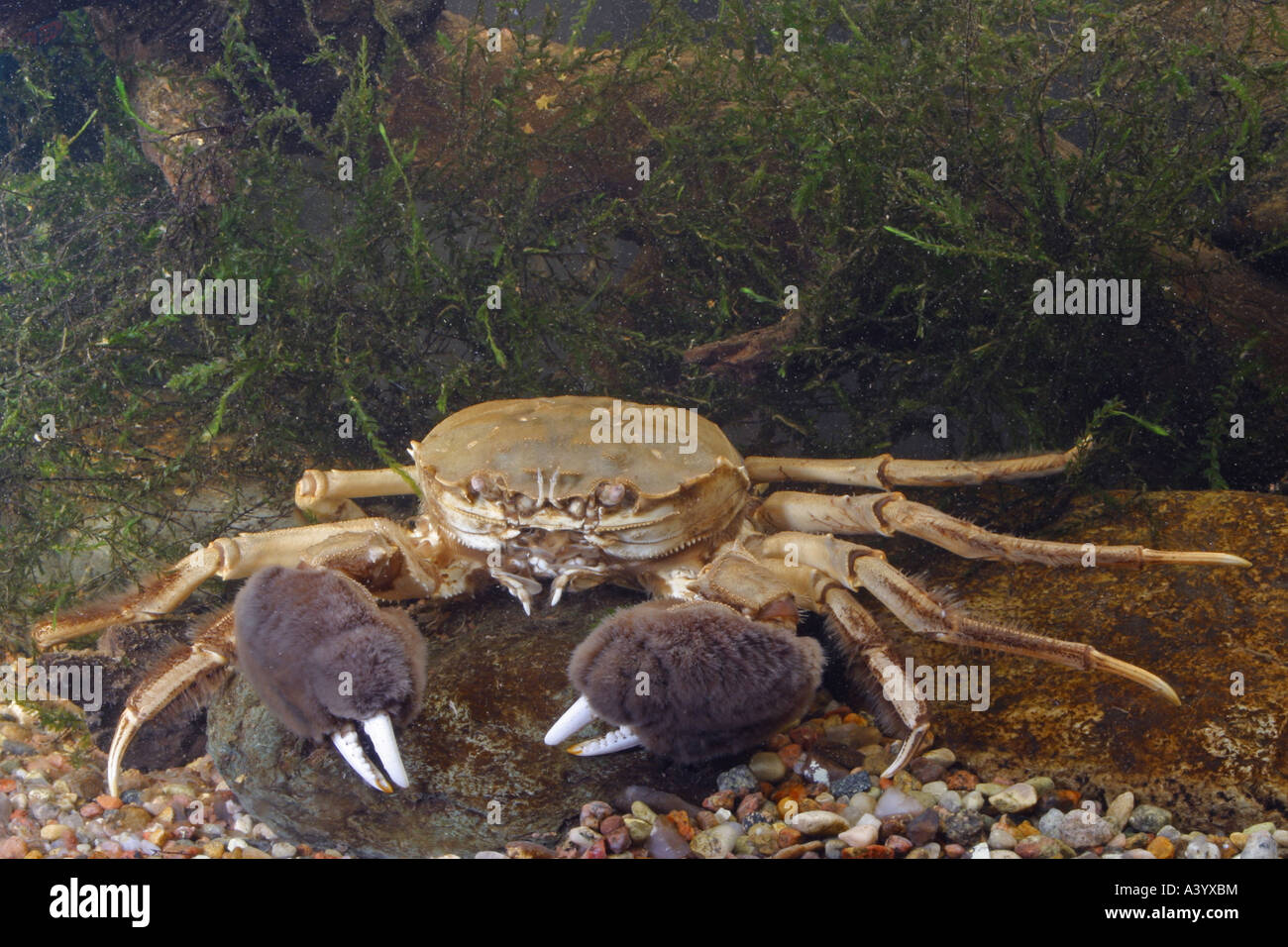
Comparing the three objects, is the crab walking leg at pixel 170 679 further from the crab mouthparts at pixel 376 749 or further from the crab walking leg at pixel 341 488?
the crab walking leg at pixel 341 488

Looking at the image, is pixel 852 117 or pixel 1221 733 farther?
pixel 852 117

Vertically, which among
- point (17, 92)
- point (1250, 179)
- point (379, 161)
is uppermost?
point (17, 92)

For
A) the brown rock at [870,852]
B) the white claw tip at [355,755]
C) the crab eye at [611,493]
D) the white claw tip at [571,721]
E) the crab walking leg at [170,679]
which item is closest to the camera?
the brown rock at [870,852]

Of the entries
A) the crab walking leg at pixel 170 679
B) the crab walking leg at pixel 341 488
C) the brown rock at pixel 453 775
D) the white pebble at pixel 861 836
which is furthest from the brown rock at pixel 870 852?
the crab walking leg at pixel 341 488

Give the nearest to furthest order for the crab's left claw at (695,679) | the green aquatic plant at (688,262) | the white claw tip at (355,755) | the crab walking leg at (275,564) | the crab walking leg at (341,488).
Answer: the crab's left claw at (695,679)
the white claw tip at (355,755)
the crab walking leg at (275,564)
the crab walking leg at (341,488)
the green aquatic plant at (688,262)

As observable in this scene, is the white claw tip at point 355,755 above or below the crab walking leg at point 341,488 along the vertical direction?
below

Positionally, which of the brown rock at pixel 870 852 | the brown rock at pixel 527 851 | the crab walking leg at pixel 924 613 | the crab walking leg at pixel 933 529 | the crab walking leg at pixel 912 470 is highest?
the crab walking leg at pixel 912 470

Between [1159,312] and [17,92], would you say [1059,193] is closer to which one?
[1159,312]

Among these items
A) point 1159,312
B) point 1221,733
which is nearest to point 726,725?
point 1221,733
